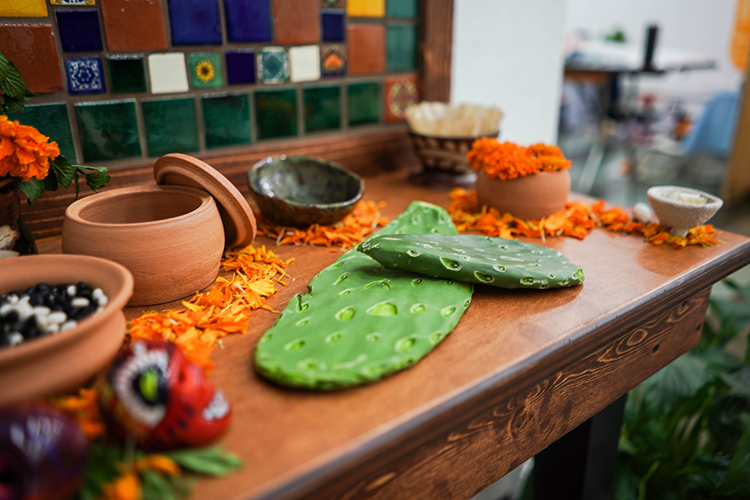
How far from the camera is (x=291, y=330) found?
2.10 ft

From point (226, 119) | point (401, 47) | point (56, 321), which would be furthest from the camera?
point (401, 47)

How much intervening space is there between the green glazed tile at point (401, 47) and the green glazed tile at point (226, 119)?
0.45 m

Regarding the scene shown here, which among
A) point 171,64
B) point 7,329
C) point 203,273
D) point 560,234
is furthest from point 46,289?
point 560,234

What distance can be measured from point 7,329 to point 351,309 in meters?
0.38

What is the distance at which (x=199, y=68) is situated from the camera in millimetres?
1055

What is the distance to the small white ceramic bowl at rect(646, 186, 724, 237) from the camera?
91 centimetres

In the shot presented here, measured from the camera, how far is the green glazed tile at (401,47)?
1365mm

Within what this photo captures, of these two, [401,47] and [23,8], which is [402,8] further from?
[23,8]

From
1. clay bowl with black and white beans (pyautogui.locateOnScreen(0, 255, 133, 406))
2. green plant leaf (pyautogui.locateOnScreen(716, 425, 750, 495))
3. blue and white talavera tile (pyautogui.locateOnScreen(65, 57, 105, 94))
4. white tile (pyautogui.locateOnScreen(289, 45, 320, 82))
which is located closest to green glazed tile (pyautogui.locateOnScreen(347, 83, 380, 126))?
white tile (pyautogui.locateOnScreen(289, 45, 320, 82))

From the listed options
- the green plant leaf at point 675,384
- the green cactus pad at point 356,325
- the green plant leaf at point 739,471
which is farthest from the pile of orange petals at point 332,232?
the green plant leaf at point 739,471

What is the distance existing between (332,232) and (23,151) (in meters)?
0.50

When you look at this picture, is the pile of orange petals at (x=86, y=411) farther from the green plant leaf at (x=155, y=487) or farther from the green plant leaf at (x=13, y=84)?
the green plant leaf at (x=13, y=84)

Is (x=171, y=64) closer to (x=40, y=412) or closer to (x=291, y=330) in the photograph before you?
(x=291, y=330)

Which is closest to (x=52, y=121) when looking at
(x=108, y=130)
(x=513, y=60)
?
(x=108, y=130)
